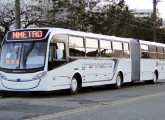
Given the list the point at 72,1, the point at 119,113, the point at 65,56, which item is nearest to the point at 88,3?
the point at 72,1

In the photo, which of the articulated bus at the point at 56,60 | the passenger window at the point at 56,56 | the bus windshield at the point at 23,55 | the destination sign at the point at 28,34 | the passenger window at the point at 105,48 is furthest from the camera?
the passenger window at the point at 105,48

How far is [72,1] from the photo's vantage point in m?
31.2

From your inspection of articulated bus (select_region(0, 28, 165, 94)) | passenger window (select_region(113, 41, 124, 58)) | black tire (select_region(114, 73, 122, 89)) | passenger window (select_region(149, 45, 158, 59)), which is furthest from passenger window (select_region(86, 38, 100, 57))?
passenger window (select_region(149, 45, 158, 59))

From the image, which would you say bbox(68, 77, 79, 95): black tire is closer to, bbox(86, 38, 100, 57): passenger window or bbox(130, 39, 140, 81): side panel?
bbox(86, 38, 100, 57): passenger window

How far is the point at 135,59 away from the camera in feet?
76.8

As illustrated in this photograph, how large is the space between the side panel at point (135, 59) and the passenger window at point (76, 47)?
6.53 metres

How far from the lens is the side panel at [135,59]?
906 inches

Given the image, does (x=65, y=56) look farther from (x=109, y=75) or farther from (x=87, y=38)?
(x=109, y=75)

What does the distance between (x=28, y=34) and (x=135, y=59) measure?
401 inches

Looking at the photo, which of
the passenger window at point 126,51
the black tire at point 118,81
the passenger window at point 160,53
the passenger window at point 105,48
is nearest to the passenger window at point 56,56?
the passenger window at point 105,48

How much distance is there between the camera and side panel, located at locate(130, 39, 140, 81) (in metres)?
23.0

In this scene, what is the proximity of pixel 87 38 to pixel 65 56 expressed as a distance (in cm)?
246

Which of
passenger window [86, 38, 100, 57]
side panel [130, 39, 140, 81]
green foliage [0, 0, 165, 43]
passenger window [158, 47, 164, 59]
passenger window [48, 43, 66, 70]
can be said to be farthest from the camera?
passenger window [158, 47, 164, 59]

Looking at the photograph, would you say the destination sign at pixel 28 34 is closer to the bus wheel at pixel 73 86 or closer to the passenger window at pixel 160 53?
the bus wheel at pixel 73 86
